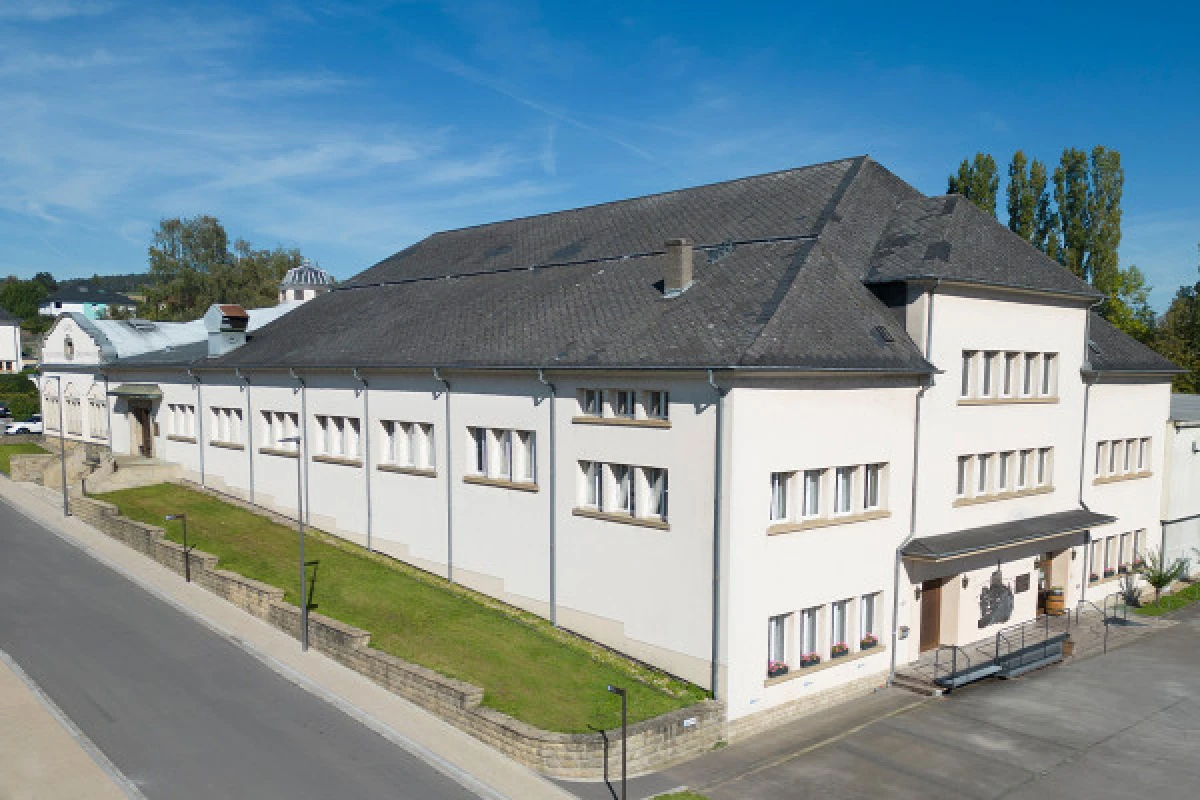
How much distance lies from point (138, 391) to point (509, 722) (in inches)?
1192

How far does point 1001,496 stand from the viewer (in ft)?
83.7

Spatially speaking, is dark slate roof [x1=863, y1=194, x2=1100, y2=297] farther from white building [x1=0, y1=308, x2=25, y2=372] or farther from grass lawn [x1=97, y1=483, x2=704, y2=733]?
white building [x1=0, y1=308, x2=25, y2=372]

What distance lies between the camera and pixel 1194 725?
20.0 metres

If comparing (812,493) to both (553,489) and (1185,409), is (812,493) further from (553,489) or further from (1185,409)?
(1185,409)

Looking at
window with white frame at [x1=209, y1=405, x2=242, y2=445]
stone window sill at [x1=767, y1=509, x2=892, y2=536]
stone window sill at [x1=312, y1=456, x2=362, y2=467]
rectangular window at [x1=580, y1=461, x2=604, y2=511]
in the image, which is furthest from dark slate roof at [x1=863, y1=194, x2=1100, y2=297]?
window with white frame at [x1=209, y1=405, x2=242, y2=445]

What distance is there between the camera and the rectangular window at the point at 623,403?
21.1 m

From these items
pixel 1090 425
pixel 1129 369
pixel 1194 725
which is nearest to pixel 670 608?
pixel 1194 725

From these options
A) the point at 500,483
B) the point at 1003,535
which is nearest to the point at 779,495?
the point at 500,483

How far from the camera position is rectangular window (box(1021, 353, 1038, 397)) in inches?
1038

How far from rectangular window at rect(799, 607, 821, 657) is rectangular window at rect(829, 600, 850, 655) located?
1.75ft

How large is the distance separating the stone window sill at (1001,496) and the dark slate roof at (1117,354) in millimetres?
4492

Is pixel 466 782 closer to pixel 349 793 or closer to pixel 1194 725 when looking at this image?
pixel 349 793

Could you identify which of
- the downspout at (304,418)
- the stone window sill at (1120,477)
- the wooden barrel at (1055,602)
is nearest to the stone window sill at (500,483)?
the downspout at (304,418)

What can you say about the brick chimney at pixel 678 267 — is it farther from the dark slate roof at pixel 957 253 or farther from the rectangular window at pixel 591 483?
the rectangular window at pixel 591 483
